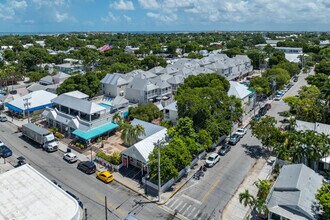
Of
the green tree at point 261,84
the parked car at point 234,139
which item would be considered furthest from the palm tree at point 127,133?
the green tree at point 261,84

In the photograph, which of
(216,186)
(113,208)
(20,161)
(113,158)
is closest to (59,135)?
(20,161)

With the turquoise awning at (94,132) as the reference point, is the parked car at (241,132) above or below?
below

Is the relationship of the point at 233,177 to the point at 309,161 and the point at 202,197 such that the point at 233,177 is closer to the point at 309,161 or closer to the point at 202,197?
the point at 202,197

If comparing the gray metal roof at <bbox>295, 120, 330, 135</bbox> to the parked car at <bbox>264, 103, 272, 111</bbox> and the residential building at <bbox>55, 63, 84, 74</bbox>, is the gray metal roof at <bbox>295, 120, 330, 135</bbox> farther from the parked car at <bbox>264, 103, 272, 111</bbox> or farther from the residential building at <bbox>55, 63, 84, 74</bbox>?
the residential building at <bbox>55, 63, 84, 74</bbox>

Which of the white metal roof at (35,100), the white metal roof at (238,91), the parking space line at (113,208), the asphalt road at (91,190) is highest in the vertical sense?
the white metal roof at (238,91)

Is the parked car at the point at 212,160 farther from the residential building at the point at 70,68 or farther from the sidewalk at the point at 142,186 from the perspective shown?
the residential building at the point at 70,68

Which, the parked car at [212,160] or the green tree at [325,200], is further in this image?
the parked car at [212,160]

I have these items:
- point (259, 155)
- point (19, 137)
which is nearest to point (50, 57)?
point (19, 137)
